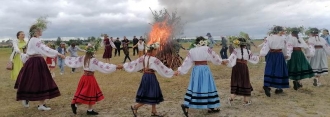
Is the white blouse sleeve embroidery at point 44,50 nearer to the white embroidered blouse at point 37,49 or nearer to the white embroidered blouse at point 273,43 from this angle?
the white embroidered blouse at point 37,49

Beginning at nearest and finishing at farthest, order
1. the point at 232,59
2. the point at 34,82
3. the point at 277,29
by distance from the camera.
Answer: the point at 34,82 < the point at 232,59 < the point at 277,29

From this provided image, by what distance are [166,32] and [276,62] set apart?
17.8 feet

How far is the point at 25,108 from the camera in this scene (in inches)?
329

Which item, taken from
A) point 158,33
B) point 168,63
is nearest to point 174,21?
point 158,33

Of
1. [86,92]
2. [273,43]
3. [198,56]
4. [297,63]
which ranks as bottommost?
[86,92]

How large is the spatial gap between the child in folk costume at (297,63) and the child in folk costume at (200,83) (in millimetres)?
4061

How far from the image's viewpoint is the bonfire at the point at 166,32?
12873mm

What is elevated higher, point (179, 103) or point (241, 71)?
point (241, 71)

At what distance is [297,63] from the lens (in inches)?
392

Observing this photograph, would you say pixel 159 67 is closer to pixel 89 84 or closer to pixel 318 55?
pixel 89 84

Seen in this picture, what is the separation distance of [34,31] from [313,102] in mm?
7653

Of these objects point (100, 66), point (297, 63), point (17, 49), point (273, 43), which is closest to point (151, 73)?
point (100, 66)

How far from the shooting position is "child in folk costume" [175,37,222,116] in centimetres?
701

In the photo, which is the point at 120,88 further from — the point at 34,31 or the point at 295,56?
the point at 295,56
